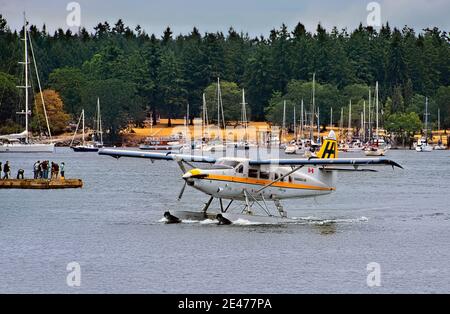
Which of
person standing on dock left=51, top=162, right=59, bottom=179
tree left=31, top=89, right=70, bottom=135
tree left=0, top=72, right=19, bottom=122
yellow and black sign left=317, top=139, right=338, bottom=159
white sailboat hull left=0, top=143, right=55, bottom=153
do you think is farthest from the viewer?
tree left=31, top=89, right=70, bottom=135

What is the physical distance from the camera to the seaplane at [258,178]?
44.3m

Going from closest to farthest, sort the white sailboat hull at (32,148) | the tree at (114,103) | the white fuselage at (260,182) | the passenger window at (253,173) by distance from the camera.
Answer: the white fuselage at (260,182) < the passenger window at (253,173) < the white sailboat hull at (32,148) < the tree at (114,103)

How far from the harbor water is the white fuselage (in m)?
1.51

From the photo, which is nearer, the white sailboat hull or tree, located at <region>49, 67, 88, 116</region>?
the white sailboat hull

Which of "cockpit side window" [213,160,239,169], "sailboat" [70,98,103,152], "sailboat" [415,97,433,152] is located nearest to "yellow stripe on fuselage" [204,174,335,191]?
"cockpit side window" [213,160,239,169]

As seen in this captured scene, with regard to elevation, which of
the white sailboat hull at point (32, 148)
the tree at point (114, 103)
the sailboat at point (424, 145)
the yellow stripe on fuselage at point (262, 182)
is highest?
the tree at point (114, 103)

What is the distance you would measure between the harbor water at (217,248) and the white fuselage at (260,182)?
4.96 ft

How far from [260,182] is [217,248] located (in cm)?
528

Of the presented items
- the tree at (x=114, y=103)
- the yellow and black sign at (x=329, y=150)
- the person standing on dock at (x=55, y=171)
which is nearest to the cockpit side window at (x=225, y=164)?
the yellow and black sign at (x=329, y=150)

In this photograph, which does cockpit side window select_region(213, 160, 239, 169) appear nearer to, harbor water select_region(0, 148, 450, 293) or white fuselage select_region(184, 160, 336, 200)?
white fuselage select_region(184, 160, 336, 200)

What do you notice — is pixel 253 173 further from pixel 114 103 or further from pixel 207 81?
pixel 207 81

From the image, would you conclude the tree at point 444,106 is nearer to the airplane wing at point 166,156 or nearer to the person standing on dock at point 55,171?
the person standing on dock at point 55,171

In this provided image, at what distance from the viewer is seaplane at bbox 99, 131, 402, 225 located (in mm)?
44344
